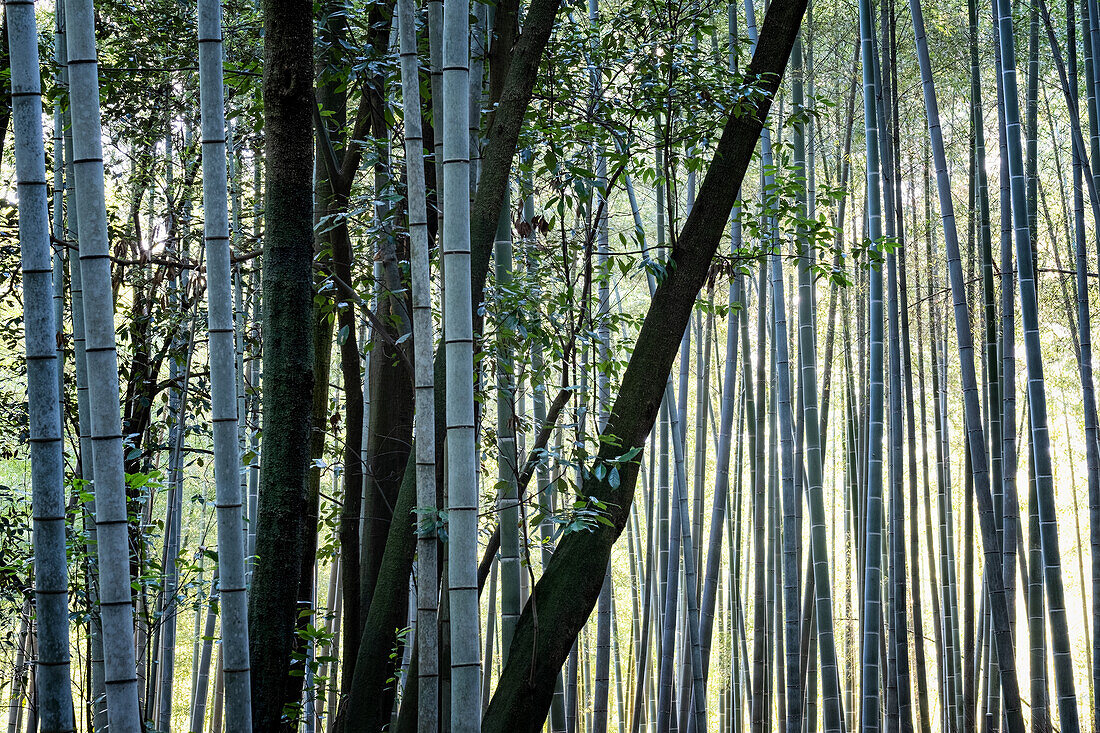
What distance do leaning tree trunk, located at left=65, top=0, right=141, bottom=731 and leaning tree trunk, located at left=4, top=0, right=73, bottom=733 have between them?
0.06 meters

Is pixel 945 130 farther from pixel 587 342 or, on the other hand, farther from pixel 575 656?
pixel 587 342

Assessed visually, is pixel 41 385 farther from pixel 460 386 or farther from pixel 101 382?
pixel 460 386

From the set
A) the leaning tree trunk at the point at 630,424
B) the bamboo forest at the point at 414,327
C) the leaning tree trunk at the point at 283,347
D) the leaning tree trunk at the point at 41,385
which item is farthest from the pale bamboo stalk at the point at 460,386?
the leaning tree trunk at the point at 41,385

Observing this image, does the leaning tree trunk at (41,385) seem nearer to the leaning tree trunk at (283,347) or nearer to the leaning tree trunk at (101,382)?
the leaning tree trunk at (101,382)

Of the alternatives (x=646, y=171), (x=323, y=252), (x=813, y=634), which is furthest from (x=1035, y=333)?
(x=813, y=634)

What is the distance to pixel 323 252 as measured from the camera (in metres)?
2.56

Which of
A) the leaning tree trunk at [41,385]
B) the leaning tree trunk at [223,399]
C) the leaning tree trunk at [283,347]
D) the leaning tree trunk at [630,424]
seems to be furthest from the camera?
the leaning tree trunk at [630,424]

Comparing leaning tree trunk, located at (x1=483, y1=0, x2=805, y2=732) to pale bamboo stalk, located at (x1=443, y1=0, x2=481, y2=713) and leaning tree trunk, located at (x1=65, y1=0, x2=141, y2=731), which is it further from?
leaning tree trunk, located at (x1=65, y1=0, x2=141, y2=731)

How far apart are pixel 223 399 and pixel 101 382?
0.71 feet

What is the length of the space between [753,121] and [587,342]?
713 millimetres

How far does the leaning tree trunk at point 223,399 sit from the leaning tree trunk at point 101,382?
0.17 meters

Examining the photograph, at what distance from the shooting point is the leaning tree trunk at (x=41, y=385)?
1413mm

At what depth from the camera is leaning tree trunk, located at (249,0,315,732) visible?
173cm

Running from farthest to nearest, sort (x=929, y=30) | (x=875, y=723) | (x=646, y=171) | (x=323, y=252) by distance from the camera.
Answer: (x=929, y=30) < (x=875, y=723) < (x=323, y=252) < (x=646, y=171)
